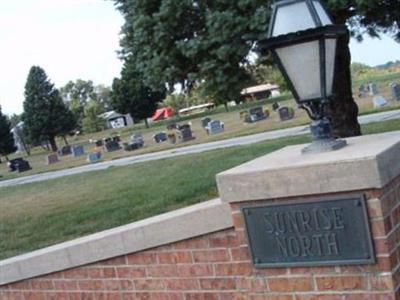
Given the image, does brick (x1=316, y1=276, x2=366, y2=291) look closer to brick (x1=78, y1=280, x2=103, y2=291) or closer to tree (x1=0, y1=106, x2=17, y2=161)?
brick (x1=78, y1=280, x2=103, y2=291)

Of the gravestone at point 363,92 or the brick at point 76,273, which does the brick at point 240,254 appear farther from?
the gravestone at point 363,92

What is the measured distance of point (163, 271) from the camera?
382cm

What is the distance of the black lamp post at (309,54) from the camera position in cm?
301

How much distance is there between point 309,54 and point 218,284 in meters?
1.51

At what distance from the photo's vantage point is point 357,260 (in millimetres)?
2918

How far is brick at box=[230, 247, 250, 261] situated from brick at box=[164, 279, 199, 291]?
1.33 ft

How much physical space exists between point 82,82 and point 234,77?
109 m

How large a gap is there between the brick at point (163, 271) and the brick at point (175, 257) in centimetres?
3

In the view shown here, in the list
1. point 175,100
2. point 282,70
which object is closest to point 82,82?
point 175,100

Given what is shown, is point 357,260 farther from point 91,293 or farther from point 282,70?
point 91,293

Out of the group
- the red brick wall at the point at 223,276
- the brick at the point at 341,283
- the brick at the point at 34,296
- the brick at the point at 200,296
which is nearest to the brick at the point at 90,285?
the red brick wall at the point at 223,276

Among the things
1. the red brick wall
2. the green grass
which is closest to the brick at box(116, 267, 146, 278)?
the red brick wall

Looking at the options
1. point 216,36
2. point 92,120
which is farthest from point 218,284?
point 92,120

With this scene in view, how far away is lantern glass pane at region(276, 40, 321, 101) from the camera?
9.93 feet
